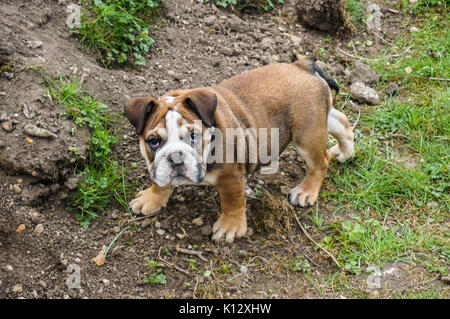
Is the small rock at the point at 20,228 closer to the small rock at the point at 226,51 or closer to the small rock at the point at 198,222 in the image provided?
the small rock at the point at 198,222

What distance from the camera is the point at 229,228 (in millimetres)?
5625

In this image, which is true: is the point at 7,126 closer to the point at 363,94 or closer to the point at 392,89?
the point at 363,94

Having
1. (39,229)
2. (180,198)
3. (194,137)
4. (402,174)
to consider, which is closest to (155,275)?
(180,198)

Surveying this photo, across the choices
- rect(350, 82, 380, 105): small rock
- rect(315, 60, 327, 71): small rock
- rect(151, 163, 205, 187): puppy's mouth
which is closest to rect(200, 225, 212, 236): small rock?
rect(151, 163, 205, 187): puppy's mouth

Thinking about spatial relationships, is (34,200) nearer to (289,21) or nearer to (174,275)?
(174,275)

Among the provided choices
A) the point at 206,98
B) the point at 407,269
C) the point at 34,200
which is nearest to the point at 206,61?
the point at 206,98

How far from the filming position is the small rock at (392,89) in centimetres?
749

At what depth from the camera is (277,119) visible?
18.6ft

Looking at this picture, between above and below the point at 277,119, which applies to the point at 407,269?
below

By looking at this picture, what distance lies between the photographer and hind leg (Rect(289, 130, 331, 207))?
19.0 feet

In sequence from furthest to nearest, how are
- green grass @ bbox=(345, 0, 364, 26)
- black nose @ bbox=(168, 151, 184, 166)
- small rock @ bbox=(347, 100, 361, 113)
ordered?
green grass @ bbox=(345, 0, 364, 26) → small rock @ bbox=(347, 100, 361, 113) → black nose @ bbox=(168, 151, 184, 166)

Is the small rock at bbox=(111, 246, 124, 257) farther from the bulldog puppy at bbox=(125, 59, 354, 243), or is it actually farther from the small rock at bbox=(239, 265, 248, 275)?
the small rock at bbox=(239, 265, 248, 275)

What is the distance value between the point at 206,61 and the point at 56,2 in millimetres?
2203

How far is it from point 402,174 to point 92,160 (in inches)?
152
